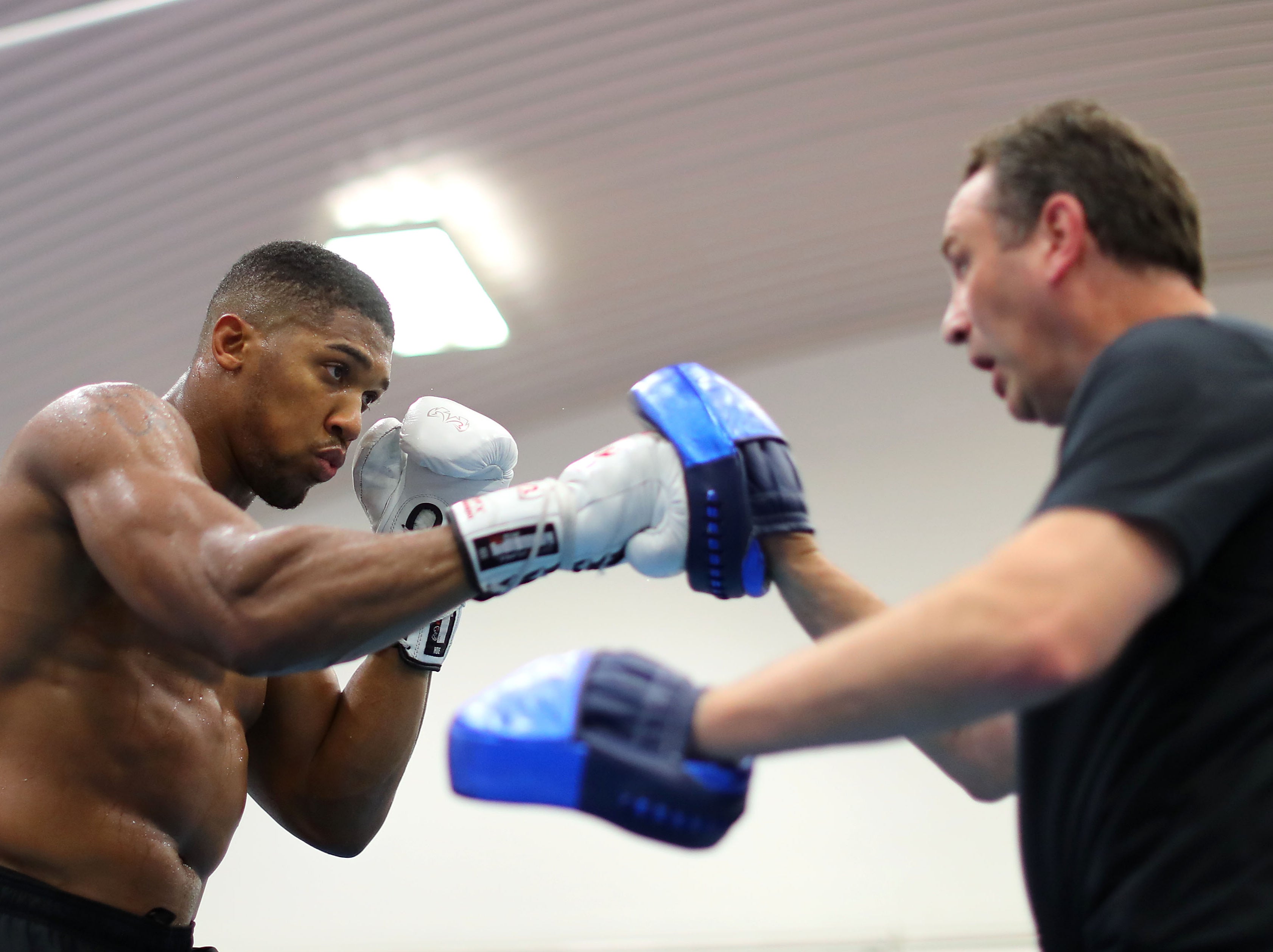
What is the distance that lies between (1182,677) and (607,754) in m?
0.54

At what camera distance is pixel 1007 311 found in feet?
4.54

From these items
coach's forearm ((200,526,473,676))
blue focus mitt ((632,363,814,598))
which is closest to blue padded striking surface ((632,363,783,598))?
blue focus mitt ((632,363,814,598))

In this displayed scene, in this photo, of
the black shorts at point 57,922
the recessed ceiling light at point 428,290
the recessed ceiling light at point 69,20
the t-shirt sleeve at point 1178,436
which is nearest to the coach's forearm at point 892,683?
the t-shirt sleeve at point 1178,436

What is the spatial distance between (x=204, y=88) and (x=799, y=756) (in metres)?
4.09

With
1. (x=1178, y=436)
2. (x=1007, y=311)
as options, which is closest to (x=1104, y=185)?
(x=1007, y=311)

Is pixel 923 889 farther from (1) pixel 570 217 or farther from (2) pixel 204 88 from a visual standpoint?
(2) pixel 204 88

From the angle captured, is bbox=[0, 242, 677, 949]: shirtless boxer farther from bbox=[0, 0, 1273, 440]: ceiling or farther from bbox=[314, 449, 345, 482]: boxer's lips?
bbox=[0, 0, 1273, 440]: ceiling

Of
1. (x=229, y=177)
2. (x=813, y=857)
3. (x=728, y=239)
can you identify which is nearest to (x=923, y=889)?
(x=813, y=857)

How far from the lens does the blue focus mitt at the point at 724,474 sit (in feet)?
5.84

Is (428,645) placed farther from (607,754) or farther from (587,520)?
(607,754)

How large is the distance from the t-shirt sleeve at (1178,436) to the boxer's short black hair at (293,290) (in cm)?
167

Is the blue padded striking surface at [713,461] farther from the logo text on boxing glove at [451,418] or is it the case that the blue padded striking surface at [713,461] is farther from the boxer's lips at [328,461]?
the boxer's lips at [328,461]

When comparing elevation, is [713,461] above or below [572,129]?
below

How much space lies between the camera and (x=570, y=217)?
5.88m
